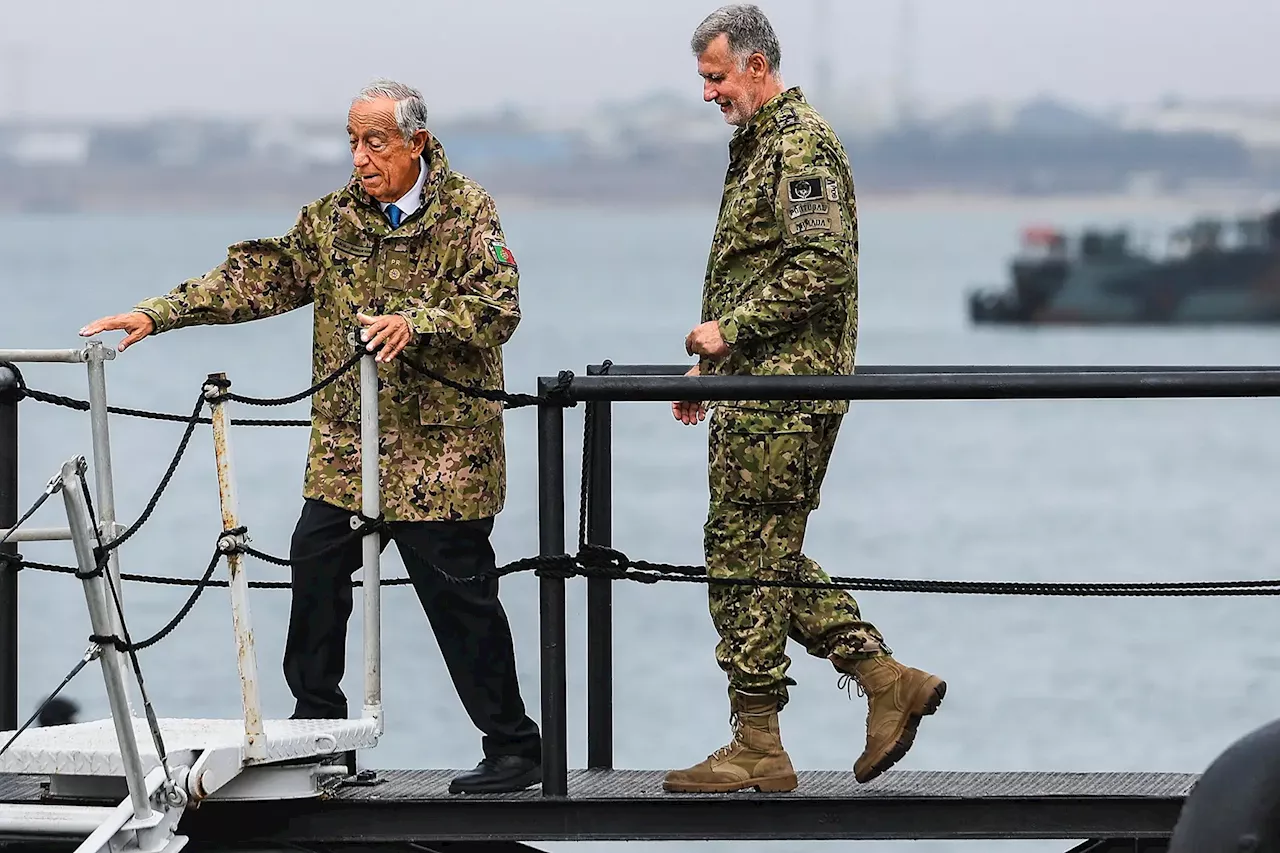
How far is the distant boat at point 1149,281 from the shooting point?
259ft

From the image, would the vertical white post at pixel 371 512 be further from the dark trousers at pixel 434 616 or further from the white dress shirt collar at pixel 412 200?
the white dress shirt collar at pixel 412 200

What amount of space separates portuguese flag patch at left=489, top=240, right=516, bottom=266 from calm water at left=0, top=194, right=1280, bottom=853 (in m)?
8.49

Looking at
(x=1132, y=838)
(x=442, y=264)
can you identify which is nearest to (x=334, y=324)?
(x=442, y=264)

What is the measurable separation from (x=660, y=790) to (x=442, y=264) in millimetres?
1351

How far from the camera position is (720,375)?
16.7ft

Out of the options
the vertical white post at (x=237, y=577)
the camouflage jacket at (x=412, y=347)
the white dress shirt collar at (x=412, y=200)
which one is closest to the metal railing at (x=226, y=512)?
the vertical white post at (x=237, y=577)

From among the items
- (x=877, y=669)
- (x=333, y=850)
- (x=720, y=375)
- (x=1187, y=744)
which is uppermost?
(x=720, y=375)

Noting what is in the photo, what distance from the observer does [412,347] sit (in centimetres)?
523

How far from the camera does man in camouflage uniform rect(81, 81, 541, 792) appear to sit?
5.28 m

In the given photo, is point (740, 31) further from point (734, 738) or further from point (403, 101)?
point (734, 738)

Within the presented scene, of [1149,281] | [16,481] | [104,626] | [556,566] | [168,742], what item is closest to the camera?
[104,626]


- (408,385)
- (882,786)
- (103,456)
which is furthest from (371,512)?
(882,786)

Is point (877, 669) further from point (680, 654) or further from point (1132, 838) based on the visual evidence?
point (680, 654)

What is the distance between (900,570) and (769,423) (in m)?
26.4
